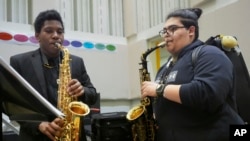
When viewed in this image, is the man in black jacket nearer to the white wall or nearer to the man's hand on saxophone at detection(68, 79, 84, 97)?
the man's hand on saxophone at detection(68, 79, 84, 97)

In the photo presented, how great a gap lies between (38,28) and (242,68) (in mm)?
1460

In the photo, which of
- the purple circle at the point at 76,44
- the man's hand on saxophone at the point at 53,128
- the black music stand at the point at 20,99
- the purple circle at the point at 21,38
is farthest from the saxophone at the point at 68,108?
the purple circle at the point at 76,44

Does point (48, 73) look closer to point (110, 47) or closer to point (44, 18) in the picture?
point (44, 18)

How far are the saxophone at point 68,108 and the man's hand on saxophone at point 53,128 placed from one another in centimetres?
3

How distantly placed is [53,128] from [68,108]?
0.19 metres

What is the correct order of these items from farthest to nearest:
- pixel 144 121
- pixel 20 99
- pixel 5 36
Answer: pixel 5 36 → pixel 144 121 → pixel 20 99

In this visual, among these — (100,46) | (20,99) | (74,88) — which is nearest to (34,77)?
(74,88)

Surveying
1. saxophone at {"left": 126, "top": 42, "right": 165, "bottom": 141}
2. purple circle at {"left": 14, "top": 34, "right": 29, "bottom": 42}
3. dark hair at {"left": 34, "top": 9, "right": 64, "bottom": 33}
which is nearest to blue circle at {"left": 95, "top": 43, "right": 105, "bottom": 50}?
purple circle at {"left": 14, "top": 34, "right": 29, "bottom": 42}

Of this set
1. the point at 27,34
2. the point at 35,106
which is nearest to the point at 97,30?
the point at 27,34

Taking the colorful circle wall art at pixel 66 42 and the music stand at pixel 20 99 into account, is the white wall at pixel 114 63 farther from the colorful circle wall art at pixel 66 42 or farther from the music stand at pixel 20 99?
the music stand at pixel 20 99

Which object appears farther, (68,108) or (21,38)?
(21,38)

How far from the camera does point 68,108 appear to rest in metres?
1.92

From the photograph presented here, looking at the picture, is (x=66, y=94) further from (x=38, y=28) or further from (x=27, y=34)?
(x=27, y=34)

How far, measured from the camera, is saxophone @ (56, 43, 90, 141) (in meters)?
1.85
